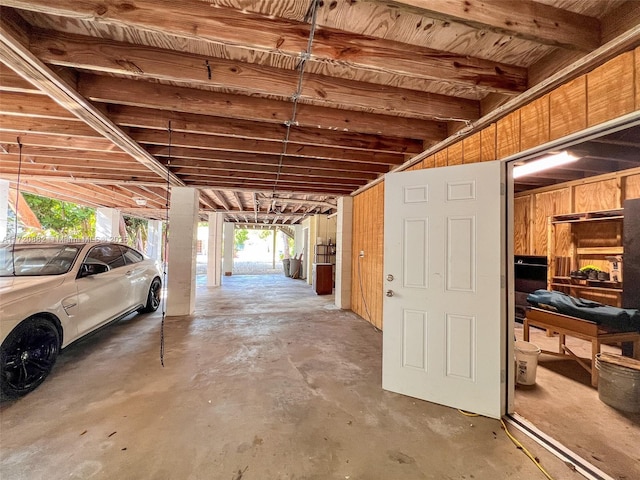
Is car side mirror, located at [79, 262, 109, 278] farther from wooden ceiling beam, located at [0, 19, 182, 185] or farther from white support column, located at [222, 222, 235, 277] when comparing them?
white support column, located at [222, 222, 235, 277]

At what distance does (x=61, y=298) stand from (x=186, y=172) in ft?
8.05

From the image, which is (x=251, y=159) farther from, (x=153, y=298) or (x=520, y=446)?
(x=520, y=446)

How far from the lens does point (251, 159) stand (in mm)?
3654

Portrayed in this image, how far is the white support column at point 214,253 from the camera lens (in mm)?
8242

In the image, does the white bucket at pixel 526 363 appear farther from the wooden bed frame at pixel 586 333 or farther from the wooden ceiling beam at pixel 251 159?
the wooden ceiling beam at pixel 251 159

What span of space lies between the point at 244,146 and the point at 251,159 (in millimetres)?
471

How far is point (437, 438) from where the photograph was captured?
6.12 feet

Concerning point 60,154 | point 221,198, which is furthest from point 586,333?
point 221,198

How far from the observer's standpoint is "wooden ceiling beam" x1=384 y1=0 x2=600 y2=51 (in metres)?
1.29

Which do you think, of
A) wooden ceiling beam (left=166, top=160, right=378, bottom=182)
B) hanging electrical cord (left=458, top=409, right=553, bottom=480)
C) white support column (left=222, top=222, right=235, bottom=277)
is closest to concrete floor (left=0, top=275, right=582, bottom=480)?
hanging electrical cord (left=458, top=409, right=553, bottom=480)

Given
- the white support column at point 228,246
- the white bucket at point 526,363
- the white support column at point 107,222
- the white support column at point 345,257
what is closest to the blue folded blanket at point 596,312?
the white bucket at point 526,363

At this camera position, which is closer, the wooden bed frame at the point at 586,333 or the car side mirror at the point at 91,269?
the wooden bed frame at the point at 586,333

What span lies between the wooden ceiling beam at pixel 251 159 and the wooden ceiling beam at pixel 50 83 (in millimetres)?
503

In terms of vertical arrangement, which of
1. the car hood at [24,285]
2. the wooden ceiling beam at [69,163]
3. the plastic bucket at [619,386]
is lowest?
the plastic bucket at [619,386]
